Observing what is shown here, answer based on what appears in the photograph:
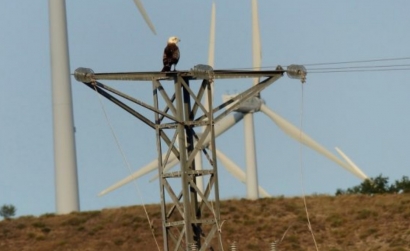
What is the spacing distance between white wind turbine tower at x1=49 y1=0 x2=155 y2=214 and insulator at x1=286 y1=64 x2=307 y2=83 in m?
35.8

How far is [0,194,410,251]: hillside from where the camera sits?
254ft

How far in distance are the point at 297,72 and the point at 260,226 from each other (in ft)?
151

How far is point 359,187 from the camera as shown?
11638 cm

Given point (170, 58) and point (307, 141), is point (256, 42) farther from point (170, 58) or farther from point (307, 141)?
point (170, 58)

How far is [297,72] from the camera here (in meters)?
37.4

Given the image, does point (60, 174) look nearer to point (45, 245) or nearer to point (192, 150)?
point (45, 245)

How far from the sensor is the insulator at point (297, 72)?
3738cm

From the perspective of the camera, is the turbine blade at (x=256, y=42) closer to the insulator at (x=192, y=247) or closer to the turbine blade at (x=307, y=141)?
the turbine blade at (x=307, y=141)

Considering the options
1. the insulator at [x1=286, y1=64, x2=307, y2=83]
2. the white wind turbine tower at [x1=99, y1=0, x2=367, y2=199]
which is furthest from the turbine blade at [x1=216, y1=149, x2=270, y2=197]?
the insulator at [x1=286, y1=64, x2=307, y2=83]

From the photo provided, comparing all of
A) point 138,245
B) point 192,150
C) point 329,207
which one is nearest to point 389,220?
point 329,207

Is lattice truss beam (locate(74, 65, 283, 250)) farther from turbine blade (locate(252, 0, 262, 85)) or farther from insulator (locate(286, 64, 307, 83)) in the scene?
turbine blade (locate(252, 0, 262, 85))

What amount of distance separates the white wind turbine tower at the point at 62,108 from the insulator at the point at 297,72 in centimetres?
3583

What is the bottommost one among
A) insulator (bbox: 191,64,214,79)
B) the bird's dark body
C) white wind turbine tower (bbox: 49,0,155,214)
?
insulator (bbox: 191,64,214,79)

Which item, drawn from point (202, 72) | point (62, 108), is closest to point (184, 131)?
point (202, 72)
